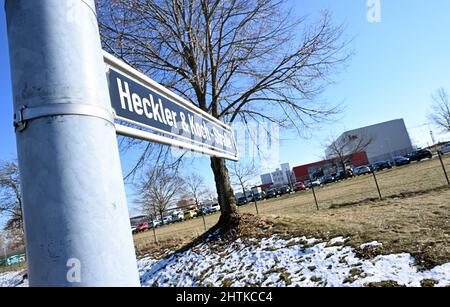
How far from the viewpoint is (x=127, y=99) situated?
4.37 feet

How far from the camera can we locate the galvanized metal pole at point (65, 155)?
691 mm

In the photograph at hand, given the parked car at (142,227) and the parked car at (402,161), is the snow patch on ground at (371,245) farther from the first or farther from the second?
the parked car at (402,161)

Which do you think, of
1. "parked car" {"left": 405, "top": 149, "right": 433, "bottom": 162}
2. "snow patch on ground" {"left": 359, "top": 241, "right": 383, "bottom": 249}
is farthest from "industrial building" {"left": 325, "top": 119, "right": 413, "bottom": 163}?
"snow patch on ground" {"left": 359, "top": 241, "right": 383, "bottom": 249}

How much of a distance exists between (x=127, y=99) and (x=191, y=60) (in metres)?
8.23

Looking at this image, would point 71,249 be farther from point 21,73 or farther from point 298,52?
point 298,52

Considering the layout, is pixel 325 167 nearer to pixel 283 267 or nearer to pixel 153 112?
pixel 283 267

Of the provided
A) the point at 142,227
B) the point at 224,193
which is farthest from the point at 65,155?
the point at 142,227

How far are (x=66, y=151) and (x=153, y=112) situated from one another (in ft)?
2.76

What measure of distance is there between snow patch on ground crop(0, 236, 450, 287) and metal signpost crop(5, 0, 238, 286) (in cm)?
437

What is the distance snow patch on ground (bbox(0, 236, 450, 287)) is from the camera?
13.9 ft

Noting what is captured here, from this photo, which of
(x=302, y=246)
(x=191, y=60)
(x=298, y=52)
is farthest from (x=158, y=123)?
(x=298, y=52)

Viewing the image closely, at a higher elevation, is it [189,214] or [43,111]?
[43,111]

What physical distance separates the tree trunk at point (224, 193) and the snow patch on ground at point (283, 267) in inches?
42.5

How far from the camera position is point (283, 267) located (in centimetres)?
560
